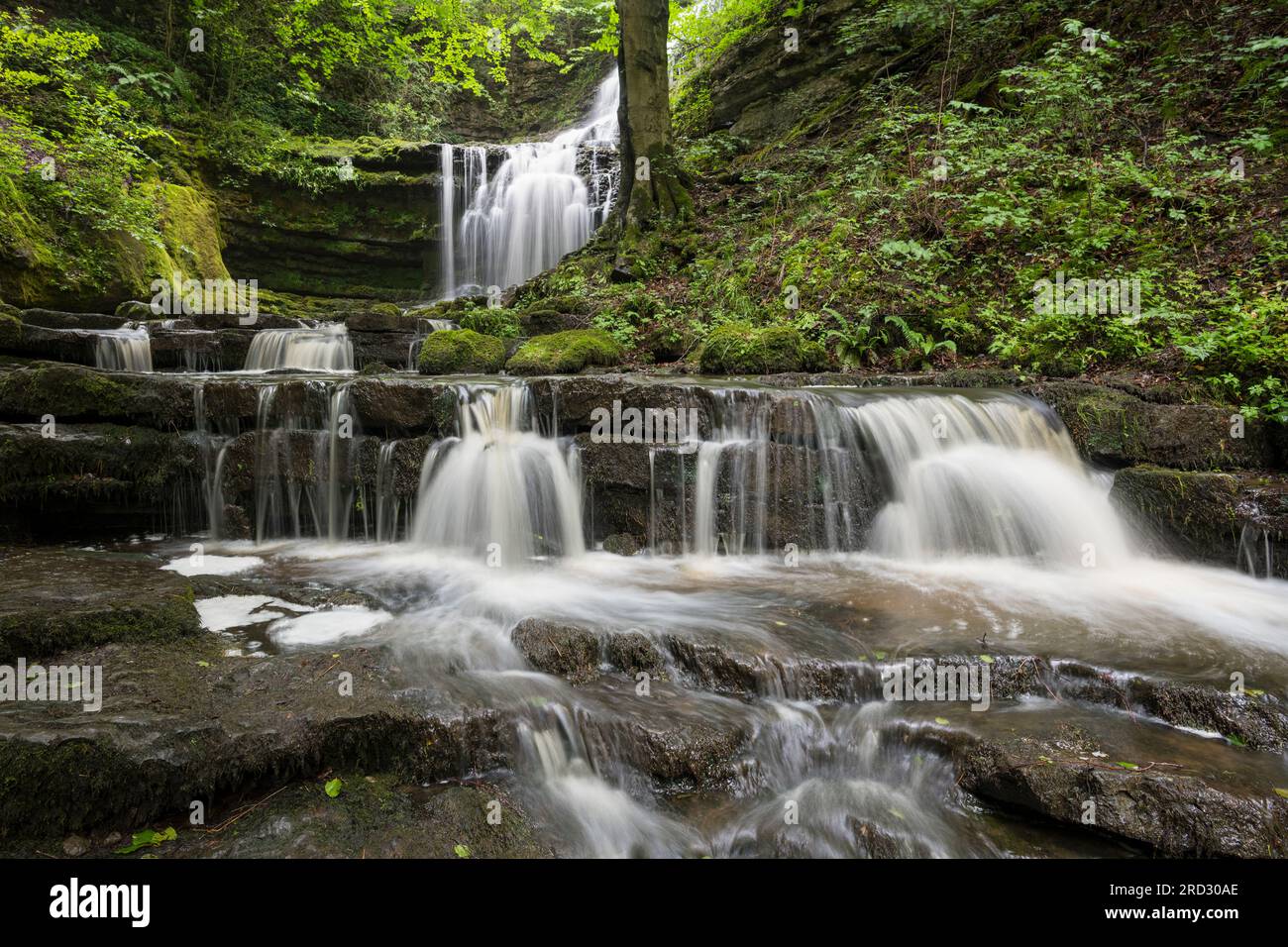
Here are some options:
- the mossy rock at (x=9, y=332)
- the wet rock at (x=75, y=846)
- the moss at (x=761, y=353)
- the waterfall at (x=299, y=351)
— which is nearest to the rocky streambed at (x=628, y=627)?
the wet rock at (x=75, y=846)

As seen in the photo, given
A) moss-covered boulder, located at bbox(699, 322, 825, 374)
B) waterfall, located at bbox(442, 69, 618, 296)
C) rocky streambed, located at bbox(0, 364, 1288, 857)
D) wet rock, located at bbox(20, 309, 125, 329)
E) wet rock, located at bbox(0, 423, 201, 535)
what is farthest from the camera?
waterfall, located at bbox(442, 69, 618, 296)

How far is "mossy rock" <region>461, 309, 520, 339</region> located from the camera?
10.7 metres

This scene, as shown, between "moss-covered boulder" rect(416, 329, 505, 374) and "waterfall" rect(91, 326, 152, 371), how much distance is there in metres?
3.82

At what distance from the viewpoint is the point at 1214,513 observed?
4.93m

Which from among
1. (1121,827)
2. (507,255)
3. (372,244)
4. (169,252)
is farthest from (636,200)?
(1121,827)

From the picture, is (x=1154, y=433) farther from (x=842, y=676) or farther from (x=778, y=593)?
(x=842, y=676)

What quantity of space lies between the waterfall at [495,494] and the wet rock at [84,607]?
227 centimetres

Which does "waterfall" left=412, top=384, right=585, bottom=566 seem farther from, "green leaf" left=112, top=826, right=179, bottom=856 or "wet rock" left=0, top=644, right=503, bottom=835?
"green leaf" left=112, top=826, right=179, bottom=856

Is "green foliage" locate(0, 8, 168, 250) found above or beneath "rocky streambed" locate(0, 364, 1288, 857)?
above

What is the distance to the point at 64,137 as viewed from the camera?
400 inches

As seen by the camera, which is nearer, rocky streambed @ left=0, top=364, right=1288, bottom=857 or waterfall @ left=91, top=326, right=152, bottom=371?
rocky streambed @ left=0, top=364, right=1288, bottom=857

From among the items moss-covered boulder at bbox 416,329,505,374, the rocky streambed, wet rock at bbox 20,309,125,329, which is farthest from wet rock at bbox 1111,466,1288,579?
wet rock at bbox 20,309,125,329

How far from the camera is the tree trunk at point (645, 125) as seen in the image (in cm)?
1270
